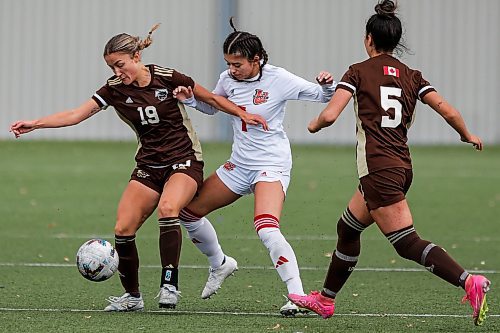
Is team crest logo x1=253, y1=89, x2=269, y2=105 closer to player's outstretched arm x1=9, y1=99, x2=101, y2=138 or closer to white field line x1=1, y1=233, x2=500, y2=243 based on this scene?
player's outstretched arm x1=9, y1=99, x2=101, y2=138

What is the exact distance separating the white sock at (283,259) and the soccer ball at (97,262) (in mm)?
962

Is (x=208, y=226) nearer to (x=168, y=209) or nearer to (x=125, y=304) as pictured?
(x=168, y=209)

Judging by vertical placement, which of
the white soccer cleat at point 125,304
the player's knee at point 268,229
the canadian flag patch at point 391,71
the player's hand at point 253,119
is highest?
the canadian flag patch at point 391,71

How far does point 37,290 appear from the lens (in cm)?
877

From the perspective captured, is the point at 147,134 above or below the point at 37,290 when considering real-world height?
above

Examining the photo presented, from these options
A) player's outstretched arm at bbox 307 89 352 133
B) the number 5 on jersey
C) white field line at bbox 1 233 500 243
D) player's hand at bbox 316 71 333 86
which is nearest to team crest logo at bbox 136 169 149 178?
player's hand at bbox 316 71 333 86

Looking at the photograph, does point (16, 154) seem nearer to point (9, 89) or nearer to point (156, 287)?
point (9, 89)

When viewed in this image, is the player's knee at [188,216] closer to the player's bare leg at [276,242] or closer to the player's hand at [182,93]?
the player's bare leg at [276,242]

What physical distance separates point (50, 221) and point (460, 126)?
7045mm

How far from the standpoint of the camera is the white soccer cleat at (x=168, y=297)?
7719 mm

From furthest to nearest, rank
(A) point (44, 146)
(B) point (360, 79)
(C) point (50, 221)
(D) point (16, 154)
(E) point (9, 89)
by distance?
1. (E) point (9, 89)
2. (A) point (44, 146)
3. (D) point (16, 154)
4. (C) point (50, 221)
5. (B) point (360, 79)

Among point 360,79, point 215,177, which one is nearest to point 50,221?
point 215,177

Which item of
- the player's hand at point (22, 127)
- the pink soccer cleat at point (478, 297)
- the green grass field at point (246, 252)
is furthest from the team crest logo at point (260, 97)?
the pink soccer cleat at point (478, 297)

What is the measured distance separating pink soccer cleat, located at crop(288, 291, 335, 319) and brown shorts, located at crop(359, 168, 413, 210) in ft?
2.29
